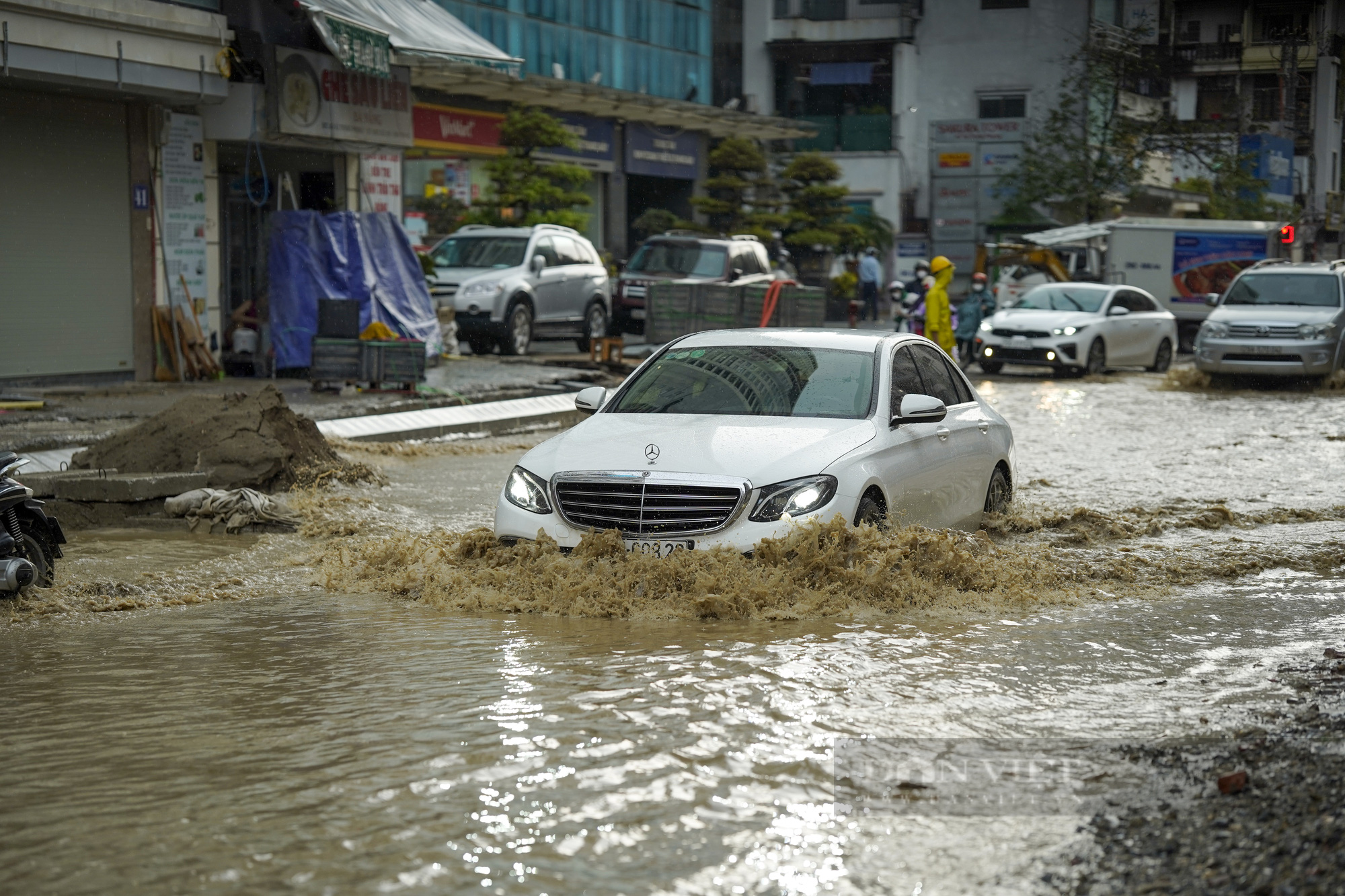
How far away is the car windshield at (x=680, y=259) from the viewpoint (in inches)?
1086

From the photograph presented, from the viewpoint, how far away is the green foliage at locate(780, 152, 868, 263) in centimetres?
4394

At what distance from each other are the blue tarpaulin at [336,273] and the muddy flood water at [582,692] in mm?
10294

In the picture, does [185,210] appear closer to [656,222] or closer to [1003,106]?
[656,222]

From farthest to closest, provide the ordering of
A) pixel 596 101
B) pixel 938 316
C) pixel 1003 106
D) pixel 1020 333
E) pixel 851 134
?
pixel 851 134 < pixel 1003 106 < pixel 596 101 < pixel 1020 333 < pixel 938 316

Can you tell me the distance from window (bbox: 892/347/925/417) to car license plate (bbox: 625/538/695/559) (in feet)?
5.52

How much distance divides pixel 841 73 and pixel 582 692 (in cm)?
5607

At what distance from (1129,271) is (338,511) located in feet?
84.8

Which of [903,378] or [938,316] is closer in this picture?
[903,378]

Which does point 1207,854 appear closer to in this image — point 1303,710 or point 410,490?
point 1303,710

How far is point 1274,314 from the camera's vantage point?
23.0 m

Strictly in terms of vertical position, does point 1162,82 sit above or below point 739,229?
above

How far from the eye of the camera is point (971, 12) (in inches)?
2272

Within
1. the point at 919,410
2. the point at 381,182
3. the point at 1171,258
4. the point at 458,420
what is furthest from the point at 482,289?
the point at 919,410

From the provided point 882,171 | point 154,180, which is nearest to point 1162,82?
point 882,171
